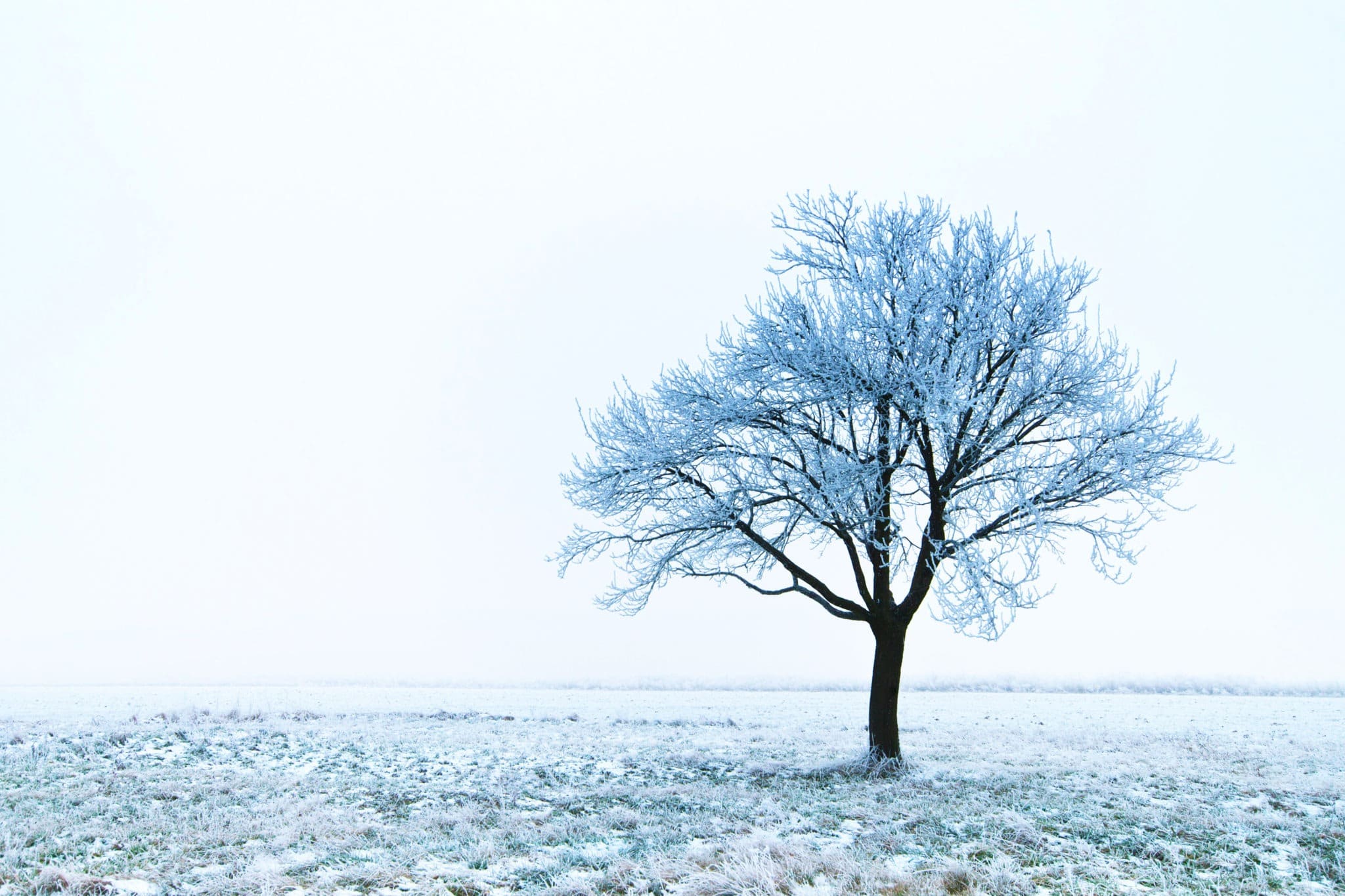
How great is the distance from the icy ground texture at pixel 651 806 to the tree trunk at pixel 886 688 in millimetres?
700

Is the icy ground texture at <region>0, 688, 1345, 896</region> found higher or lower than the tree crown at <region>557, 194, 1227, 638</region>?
lower

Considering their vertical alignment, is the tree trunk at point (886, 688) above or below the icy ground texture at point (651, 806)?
above

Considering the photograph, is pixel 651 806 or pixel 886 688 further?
pixel 886 688

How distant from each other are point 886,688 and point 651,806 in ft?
18.7

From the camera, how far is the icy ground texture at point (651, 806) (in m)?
7.69

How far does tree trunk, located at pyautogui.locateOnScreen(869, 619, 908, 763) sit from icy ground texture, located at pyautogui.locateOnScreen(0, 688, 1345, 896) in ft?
2.30

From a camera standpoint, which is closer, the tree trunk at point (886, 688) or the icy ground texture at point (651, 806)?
the icy ground texture at point (651, 806)

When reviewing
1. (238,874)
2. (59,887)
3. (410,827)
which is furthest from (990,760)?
(59,887)

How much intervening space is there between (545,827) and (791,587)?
23.3ft

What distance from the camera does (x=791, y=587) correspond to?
1524 centimetres

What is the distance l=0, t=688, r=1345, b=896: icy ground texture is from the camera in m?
7.69

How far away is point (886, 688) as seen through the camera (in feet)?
48.4

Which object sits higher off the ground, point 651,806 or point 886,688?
point 886,688

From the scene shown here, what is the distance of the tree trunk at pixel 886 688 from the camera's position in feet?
47.6
